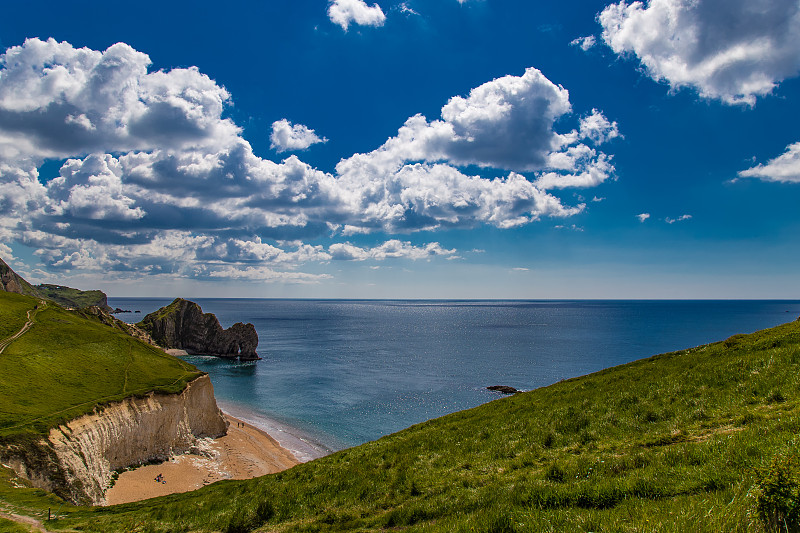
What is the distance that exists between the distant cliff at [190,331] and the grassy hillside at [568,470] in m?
129

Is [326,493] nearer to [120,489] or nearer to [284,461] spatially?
[120,489]

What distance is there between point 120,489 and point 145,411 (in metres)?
9.90

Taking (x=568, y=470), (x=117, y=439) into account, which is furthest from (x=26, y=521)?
(x=568, y=470)

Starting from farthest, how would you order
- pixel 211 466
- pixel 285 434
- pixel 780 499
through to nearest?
pixel 285 434 → pixel 211 466 → pixel 780 499

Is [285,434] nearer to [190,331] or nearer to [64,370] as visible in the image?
[64,370]

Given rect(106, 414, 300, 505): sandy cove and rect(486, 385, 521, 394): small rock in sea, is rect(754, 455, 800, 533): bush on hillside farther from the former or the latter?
rect(486, 385, 521, 394): small rock in sea

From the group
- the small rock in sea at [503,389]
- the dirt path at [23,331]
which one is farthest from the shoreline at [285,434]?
the small rock in sea at [503,389]

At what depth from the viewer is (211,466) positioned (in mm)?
52844

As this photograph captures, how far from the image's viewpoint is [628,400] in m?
19.9

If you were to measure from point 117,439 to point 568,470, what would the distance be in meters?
53.4

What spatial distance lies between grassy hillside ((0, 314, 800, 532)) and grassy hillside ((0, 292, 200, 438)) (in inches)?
594

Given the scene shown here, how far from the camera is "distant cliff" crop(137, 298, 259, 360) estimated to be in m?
149

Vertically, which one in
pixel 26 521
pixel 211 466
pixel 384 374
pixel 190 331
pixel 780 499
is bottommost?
pixel 211 466

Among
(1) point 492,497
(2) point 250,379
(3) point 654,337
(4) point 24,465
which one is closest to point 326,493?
(1) point 492,497
